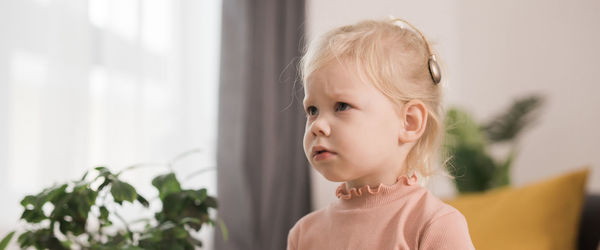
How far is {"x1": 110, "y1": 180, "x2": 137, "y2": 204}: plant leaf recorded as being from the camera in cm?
103

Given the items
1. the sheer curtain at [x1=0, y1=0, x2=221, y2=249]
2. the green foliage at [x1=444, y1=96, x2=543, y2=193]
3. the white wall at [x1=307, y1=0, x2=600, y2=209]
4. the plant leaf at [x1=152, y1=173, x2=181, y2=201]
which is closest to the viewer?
the plant leaf at [x1=152, y1=173, x2=181, y2=201]

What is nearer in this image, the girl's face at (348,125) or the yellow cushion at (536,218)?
the girl's face at (348,125)

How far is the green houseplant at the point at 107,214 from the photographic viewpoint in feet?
3.39

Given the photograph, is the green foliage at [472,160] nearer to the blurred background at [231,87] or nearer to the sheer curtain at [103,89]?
the blurred background at [231,87]

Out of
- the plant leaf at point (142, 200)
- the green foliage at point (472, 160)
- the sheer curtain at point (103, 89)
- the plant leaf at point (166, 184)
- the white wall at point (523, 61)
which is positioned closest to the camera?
the plant leaf at point (142, 200)

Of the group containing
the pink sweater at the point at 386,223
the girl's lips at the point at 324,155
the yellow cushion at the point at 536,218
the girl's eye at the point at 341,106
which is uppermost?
the girl's eye at the point at 341,106

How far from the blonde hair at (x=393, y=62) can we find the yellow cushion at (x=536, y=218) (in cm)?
81

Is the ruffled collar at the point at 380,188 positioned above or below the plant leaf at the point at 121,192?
above

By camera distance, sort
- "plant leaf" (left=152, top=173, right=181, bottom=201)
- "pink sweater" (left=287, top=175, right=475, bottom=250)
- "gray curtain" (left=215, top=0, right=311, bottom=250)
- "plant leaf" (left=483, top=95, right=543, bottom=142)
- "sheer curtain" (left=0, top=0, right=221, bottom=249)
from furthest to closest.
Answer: "plant leaf" (left=483, top=95, right=543, bottom=142) → "gray curtain" (left=215, top=0, right=311, bottom=250) → "sheer curtain" (left=0, top=0, right=221, bottom=249) → "plant leaf" (left=152, top=173, right=181, bottom=201) → "pink sweater" (left=287, top=175, right=475, bottom=250)

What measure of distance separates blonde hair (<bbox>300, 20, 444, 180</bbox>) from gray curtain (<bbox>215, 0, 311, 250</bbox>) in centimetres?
138

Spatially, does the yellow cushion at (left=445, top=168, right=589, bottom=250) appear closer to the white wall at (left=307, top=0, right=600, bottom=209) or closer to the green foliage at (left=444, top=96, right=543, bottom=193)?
the green foliage at (left=444, top=96, right=543, bottom=193)

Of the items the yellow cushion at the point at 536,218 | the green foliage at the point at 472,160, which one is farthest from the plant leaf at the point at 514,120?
the yellow cushion at the point at 536,218

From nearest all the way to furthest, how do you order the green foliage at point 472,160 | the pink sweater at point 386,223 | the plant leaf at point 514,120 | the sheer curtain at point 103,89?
the pink sweater at point 386,223, the sheer curtain at point 103,89, the green foliage at point 472,160, the plant leaf at point 514,120

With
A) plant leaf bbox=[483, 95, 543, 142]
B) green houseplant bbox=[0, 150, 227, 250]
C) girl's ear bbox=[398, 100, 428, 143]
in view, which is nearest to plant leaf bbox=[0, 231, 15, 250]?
green houseplant bbox=[0, 150, 227, 250]
